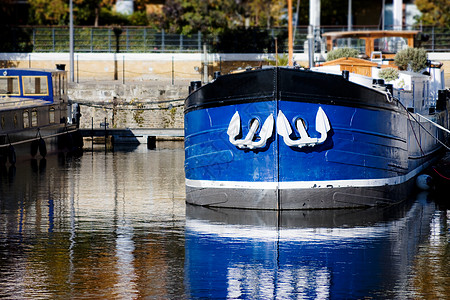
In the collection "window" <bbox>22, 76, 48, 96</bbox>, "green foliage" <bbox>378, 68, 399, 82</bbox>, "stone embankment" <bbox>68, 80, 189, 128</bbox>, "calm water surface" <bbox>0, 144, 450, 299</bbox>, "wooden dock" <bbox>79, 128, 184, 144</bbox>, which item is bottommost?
"calm water surface" <bbox>0, 144, 450, 299</bbox>

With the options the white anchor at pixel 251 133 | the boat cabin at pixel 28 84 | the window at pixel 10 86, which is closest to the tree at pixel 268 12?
the boat cabin at pixel 28 84

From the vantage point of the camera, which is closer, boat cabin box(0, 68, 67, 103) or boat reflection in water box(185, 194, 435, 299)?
boat reflection in water box(185, 194, 435, 299)

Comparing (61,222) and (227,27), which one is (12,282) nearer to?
(61,222)

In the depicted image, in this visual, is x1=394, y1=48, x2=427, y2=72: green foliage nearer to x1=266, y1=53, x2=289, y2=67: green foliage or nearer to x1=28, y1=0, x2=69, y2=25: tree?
x1=266, y1=53, x2=289, y2=67: green foliage

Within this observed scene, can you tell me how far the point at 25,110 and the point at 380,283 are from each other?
65.3 ft

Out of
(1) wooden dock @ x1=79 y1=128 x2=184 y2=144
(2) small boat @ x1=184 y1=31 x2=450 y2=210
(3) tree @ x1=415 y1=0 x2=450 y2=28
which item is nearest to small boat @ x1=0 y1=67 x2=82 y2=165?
(1) wooden dock @ x1=79 y1=128 x2=184 y2=144

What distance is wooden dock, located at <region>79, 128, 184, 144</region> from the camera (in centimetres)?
3547

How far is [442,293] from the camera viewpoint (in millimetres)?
11047

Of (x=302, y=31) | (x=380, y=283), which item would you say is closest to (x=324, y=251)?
(x=380, y=283)

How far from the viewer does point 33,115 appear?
30.3 m

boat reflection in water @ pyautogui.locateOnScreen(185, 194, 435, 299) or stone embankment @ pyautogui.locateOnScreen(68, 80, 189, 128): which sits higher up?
stone embankment @ pyautogui.locateOnScreen(68, 80, 189, 128)

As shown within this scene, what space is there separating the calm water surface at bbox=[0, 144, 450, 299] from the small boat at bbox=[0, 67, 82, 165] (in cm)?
764

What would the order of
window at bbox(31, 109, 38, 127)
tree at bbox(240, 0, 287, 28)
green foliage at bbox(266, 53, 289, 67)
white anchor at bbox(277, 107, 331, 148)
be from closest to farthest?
white anchor at bbox(277, 107, 331, 148), window at bbox(31, 109, 38, 127), green foliage at bbox(266, 53, 289, 67), tree at bbox(240, 0, 287, 28)

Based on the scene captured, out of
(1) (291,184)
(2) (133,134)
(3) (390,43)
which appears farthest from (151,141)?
(1) (291,184)
